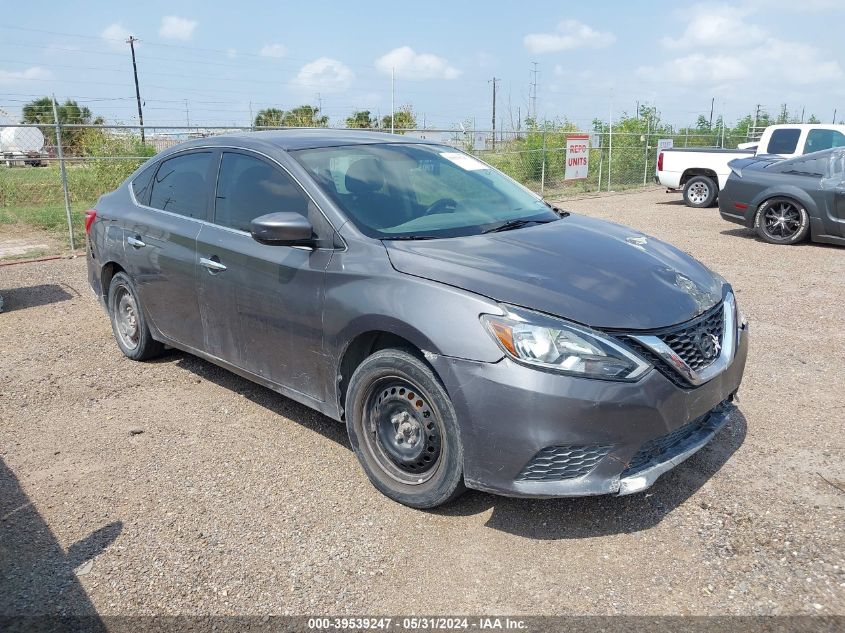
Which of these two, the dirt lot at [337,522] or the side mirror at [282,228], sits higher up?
the side mirror at [282,228]

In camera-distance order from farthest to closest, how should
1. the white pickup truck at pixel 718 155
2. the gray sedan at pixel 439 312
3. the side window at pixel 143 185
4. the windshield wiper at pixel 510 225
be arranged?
the white pickup truck at pixel 718 155
the side window at pixel 143 185
the windshield wiper at pixel 510 225
the gray sedan at pixel 439 312

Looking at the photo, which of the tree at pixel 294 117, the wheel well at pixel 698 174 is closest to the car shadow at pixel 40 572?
the wheel well at pixel 698 174

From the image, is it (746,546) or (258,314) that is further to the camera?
(258,314)

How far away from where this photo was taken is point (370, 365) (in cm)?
336

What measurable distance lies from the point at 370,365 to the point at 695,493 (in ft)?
5.60

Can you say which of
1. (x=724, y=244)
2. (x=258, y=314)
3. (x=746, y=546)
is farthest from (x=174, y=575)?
(x=724, y=244)

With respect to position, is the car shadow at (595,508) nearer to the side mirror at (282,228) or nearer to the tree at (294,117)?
the side mirror at (282,228)

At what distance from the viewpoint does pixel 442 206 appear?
13.2 ft

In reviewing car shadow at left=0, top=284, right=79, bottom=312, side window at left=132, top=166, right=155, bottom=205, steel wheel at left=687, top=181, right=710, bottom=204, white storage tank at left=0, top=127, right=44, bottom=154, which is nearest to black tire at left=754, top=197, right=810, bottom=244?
steel wheel at left=687, top=181, right=710, bottom=204

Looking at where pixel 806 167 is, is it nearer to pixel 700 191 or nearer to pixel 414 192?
pixel 700 191

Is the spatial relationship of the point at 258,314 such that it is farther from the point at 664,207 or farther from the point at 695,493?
the point at 664,207

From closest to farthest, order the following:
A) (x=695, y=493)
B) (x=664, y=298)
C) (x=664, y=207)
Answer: (x=664, y=298) < (x=695, y=493) < (x=664, y=207)

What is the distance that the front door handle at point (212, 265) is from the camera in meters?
4.18

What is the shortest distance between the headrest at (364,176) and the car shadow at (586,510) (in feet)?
5.65
